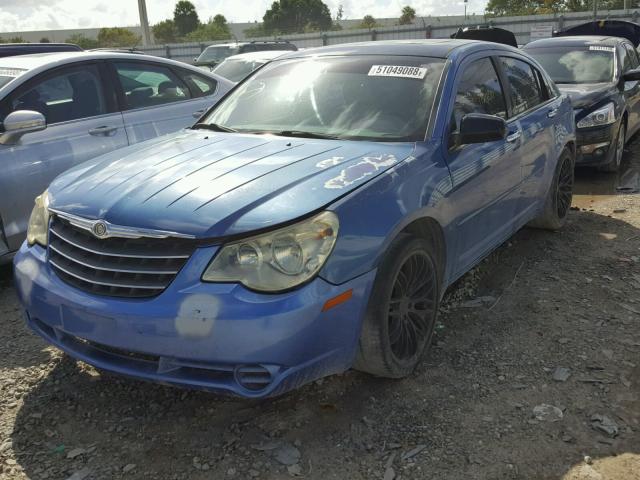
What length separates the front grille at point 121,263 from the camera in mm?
2496

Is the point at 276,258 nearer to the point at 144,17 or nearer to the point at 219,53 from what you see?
the point at 219,53

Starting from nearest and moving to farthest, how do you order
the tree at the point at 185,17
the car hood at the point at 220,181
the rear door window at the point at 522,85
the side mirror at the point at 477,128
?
the car hood at the point at 220,181, the side mirror at the point at 477,128, the rear door window at the point at 522,85, the tree at the point at 185,17

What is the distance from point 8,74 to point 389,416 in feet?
12.7

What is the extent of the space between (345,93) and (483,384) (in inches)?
70.4

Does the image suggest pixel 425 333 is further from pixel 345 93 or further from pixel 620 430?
pixel 345 93

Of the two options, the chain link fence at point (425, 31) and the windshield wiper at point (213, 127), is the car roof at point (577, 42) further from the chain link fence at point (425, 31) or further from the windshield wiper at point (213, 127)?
the chain link fence at point (425, 31)

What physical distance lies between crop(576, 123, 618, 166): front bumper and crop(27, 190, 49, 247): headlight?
6071mm

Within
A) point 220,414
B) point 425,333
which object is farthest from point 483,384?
point 220,414

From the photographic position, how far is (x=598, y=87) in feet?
25.3

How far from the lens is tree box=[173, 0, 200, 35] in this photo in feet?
267

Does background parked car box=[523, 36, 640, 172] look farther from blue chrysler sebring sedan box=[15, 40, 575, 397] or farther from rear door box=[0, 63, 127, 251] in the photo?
rear door box=[0, 63, 127, 251]

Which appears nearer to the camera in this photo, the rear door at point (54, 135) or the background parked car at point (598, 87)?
the rear door at point (54, 135)

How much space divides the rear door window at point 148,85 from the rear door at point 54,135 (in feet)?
0.65

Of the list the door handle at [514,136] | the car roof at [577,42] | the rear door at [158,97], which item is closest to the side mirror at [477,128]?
the door handle at [514,136]
